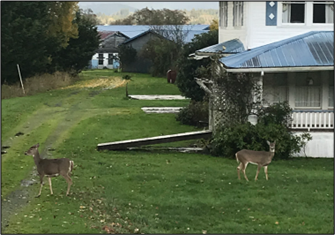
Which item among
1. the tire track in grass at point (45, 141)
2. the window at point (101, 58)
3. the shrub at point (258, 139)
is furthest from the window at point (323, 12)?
the window at point (101, 58)

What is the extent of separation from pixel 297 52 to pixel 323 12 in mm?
2611

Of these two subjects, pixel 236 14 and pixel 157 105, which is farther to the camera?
pixel 157 105

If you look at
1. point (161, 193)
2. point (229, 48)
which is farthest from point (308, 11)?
point (161, 193)

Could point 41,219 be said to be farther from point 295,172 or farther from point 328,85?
point 328,85

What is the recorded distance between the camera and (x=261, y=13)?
58.4ft

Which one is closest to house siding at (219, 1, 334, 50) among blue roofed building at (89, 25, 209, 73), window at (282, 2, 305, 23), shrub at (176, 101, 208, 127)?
window at (282, 2, 305, 23)

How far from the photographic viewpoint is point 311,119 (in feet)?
53.9

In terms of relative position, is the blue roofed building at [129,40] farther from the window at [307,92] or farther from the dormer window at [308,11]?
the window at [307,92]

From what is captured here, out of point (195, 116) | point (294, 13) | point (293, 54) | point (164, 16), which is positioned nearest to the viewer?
point (293, 54)

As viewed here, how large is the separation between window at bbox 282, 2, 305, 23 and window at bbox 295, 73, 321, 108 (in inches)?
70.5

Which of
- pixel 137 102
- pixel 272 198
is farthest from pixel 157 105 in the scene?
pixel 272 198

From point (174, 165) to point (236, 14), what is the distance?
307 inches

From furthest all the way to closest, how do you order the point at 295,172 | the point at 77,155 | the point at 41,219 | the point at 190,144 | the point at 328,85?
the point at 190,144 < the point at 328,85 < the point at 77,155 < the point at 295,172 < the point at 41,219

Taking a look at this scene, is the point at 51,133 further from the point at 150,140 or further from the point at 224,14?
the point at 224,14
